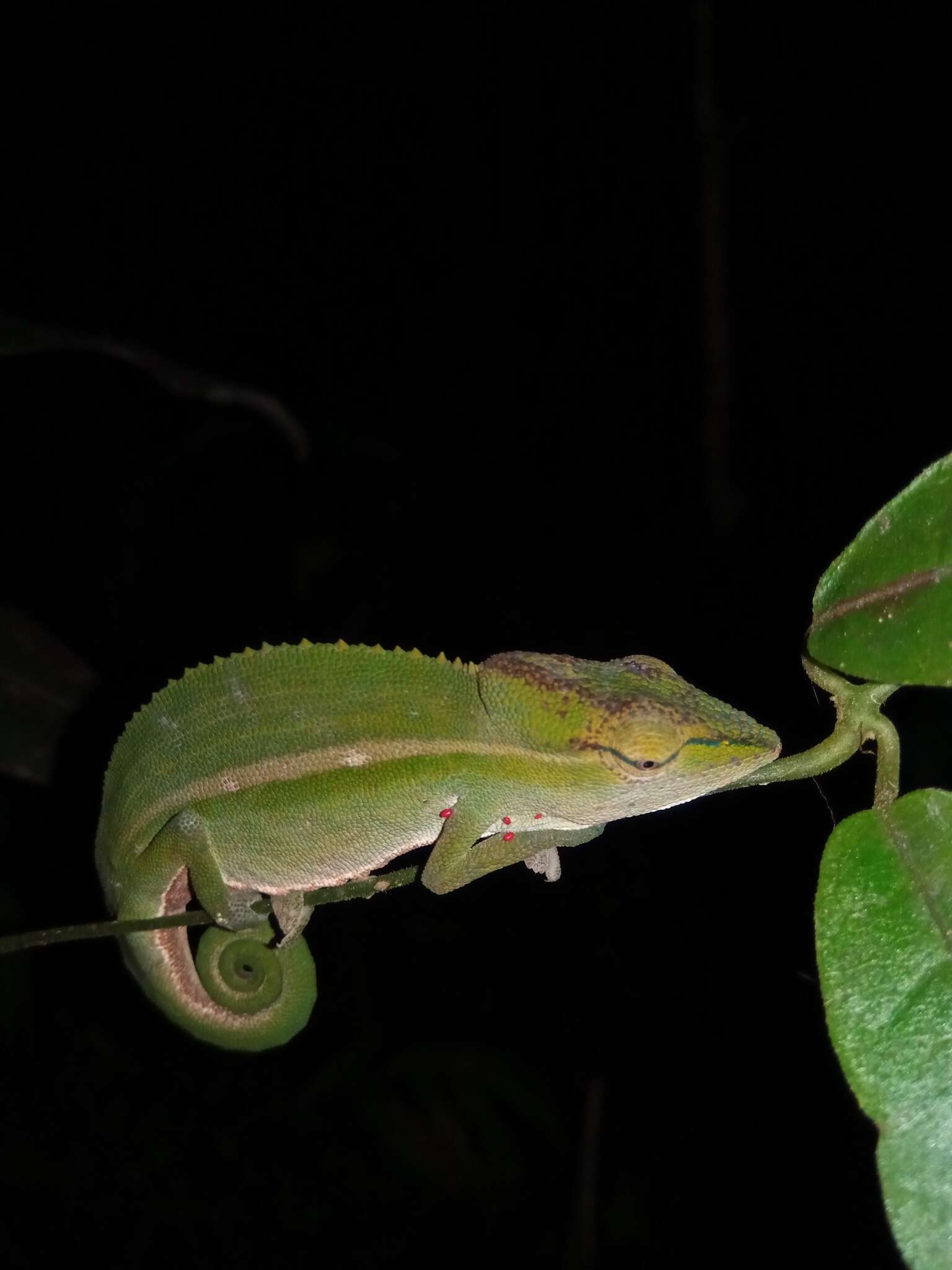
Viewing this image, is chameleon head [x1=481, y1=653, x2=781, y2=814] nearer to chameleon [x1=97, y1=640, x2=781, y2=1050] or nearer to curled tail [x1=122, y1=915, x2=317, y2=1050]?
chameleon [x1=97, y1=640, x2=781, y2=1050]

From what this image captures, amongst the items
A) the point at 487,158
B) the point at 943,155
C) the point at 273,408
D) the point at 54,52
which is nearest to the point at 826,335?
the point at 943,155

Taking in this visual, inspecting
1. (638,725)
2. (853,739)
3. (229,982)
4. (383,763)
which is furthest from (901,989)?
(229,982)

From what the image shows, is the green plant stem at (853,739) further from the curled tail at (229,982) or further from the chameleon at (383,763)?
the curled tail at (229,982)

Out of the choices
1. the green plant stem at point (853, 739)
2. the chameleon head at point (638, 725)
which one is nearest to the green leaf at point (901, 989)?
the green plant stem at point (853, 739)

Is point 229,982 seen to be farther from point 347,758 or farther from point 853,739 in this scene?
point 853,739

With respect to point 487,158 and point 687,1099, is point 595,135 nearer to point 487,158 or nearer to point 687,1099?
point 487,158
